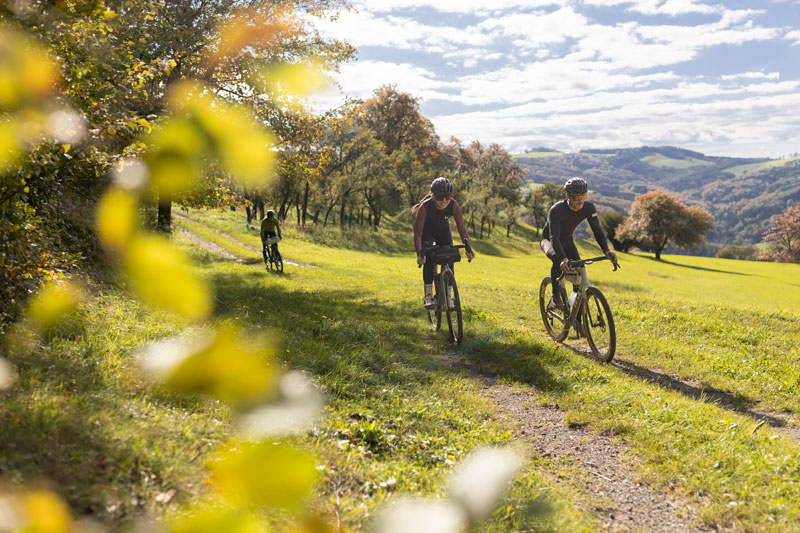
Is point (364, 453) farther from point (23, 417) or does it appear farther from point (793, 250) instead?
point (793, 250)

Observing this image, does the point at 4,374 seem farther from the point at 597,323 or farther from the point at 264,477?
the point at 597,323

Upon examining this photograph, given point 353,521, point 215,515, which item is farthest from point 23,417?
point 215,515

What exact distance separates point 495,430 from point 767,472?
2.43 meters

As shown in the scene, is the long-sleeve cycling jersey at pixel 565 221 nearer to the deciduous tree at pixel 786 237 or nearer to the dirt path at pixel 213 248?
the dirt path at pixel 213 248

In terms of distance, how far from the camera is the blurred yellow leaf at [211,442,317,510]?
60cm

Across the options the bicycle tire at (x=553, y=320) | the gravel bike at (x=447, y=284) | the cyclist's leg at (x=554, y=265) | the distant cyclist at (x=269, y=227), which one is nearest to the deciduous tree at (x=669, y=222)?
the distant cyclist at (x=269, y=227)

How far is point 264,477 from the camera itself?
1.98 ft

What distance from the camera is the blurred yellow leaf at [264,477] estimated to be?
60 cm

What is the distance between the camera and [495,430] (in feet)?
16.4

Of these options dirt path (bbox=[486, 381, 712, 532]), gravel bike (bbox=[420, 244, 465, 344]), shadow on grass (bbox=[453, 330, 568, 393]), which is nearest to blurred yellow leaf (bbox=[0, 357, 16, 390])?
dirt path (bbox=[486, 381, 712, 532])

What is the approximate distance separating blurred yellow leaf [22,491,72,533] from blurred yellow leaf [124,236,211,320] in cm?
26

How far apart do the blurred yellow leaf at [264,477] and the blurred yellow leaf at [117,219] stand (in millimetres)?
329

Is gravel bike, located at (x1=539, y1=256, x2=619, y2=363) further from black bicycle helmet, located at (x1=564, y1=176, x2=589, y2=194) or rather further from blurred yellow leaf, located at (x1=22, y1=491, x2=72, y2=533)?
blurred yellow leaf, located at (x1=22, y1=491, x2=72, y2=533)

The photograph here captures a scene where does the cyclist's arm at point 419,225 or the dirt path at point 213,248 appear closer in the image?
the cyclist's arm at point 419,225
